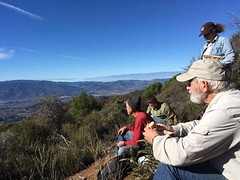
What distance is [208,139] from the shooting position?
1.72m

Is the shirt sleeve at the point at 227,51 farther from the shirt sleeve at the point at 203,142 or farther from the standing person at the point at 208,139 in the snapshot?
the shirt sleeve at the point at 203,142

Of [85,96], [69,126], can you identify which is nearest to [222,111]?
[69,126]

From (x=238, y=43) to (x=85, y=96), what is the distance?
9063 mm

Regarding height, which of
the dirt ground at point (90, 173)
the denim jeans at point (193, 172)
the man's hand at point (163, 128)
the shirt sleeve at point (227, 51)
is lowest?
the dirt ground at point (90, 173)

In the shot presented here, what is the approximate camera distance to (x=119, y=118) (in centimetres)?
966

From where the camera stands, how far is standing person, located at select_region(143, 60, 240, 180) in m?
1.72

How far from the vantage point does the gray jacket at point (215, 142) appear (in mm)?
1707

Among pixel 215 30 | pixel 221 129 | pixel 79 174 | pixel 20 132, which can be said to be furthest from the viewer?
pixel 20 132

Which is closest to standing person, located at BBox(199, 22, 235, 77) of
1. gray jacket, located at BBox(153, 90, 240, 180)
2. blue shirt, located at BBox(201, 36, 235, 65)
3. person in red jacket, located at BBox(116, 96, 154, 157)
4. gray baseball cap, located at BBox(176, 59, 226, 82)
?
blue shirt, located at BBox(201, 36, 235, 65)

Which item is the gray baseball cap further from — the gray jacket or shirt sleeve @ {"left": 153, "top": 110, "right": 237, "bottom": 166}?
shirt sleeve @ {"left": 153, "top": 110, "right": 237, "bottom": 166}

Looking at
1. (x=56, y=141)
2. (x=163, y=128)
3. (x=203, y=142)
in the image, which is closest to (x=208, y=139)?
(x=203, y=142)

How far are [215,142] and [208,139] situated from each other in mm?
46

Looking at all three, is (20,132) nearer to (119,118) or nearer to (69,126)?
(69,126)

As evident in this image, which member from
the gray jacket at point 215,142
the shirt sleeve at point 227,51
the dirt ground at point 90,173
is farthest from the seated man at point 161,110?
the gray jacket at point 215,142
